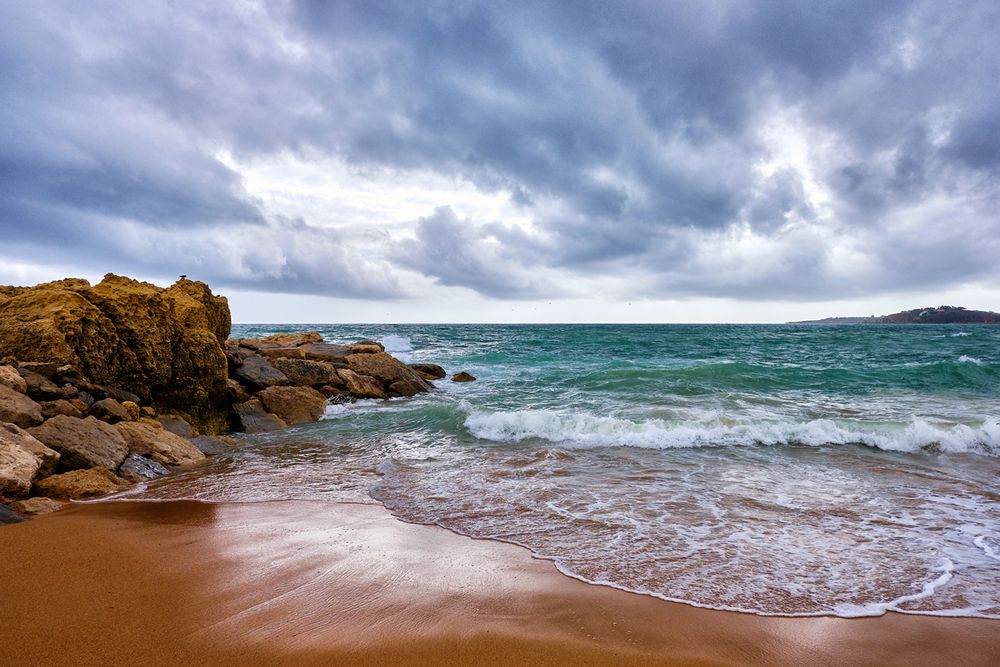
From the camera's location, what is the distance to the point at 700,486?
21.7 ft

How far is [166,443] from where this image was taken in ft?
25.3

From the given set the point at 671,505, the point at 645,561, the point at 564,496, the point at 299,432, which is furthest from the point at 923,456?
the point at 299,432

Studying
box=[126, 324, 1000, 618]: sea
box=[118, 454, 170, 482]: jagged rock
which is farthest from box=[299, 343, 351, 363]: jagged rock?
box=[118, 454, 170, 482]: jagged rock

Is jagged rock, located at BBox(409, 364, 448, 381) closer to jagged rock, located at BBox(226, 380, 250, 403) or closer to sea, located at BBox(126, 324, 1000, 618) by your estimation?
sea, located at BBox(126, 324, 1000, 618)

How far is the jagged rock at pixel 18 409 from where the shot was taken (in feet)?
21.0

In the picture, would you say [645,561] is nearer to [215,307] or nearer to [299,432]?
[299,432]

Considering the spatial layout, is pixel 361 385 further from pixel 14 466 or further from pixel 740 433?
pixel 740 433

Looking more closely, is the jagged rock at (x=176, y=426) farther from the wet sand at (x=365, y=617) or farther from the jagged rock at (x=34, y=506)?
the wet sand at (x=365, y=617)

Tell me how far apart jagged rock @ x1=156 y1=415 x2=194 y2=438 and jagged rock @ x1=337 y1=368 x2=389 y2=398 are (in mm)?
5576

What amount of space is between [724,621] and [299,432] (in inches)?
366

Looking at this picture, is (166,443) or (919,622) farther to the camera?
(166,443)

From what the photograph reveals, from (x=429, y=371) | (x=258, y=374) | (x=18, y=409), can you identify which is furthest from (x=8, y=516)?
(x=429, y=371)

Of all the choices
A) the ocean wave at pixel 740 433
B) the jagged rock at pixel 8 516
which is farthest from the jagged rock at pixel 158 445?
the ocean wave at pixel 740 433

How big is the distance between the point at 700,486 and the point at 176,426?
8.88 m
